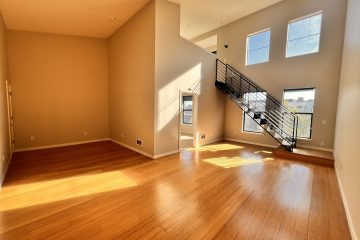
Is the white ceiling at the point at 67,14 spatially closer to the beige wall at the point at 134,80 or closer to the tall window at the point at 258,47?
the beige wall at the point at 134,80

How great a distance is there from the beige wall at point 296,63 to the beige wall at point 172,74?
173 centimetres

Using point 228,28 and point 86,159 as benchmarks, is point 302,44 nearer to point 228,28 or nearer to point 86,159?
point 228,28

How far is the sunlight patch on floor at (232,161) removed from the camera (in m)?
4.19

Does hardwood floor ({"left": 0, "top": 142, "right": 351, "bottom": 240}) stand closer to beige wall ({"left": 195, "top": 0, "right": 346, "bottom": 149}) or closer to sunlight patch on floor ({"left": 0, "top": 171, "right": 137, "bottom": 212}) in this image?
sunlight patch on floor ({"left": 0, "top": 171, "right": 137, "bottom": 212})

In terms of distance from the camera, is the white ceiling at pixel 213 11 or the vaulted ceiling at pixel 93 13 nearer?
the vaulted ceiling at pixel 93 13

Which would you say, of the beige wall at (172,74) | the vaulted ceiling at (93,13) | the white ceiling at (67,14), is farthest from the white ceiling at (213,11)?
the white ceiling at (67,14)

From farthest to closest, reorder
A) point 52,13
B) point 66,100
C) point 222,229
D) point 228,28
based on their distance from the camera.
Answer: point 228,28 → point 66,100 → point 52,13 → point 222,229

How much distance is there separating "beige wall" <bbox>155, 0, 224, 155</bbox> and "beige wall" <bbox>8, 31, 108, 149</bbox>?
3314 mm

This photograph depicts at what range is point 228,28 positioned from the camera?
7258 millimetres

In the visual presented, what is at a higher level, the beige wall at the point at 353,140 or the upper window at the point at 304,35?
the upper window at the point at 304,35

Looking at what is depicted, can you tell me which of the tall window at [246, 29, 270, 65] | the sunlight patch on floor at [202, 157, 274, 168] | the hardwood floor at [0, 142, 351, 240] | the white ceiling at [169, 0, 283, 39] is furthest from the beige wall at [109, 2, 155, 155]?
the tall window at [246, 29, 270, 65]

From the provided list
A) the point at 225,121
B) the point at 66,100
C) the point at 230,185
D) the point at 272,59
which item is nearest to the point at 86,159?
the point at 66,100

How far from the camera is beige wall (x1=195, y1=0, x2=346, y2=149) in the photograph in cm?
487

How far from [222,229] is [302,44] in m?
6.20
